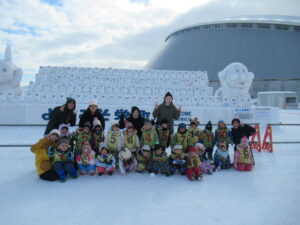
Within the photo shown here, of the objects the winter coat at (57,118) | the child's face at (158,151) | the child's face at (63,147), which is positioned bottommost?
the child's face at (158,151)

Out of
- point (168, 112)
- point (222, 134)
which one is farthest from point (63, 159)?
point (222, 134)

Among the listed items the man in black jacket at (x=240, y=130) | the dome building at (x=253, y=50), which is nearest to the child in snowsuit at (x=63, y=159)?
the man in black jacket at (x=240, y=130)

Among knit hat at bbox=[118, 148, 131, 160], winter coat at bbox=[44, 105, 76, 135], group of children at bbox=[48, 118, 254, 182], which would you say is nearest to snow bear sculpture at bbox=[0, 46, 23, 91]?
winter coat at bbox=[44, 105, 76, 135]

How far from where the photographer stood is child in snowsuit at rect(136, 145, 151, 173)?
3912 mm

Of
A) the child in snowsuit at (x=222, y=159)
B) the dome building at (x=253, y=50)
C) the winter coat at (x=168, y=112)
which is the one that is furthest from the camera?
the dome building at (x=253, y=50)

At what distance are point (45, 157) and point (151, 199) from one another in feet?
6.27

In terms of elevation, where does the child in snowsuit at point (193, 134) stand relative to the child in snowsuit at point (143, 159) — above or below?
above

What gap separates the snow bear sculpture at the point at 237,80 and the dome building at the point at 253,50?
1976cm

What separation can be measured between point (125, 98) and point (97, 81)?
8.25ft

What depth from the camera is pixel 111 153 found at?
4070mm

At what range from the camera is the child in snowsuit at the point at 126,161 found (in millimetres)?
3856

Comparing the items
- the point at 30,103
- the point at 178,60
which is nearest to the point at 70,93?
the point at 30,103

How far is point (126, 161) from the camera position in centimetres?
390

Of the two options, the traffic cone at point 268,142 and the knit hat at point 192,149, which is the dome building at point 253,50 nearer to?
the traffic cone at point 268,142
